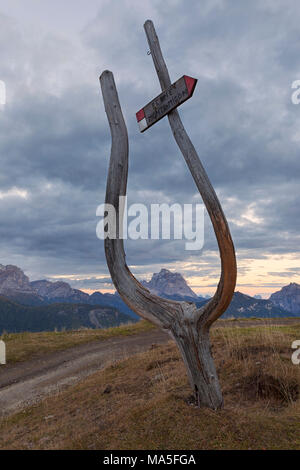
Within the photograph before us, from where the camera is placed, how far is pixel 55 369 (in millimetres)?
10789

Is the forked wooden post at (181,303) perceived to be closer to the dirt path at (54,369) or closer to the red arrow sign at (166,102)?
the red arrow sign at (166,102)

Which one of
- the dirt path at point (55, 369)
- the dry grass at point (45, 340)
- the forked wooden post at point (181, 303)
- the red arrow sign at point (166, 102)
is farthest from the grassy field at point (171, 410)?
the dry grass at point (45, 340)

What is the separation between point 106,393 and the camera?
22.6ft

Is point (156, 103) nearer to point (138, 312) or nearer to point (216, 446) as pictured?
point (138, 312)

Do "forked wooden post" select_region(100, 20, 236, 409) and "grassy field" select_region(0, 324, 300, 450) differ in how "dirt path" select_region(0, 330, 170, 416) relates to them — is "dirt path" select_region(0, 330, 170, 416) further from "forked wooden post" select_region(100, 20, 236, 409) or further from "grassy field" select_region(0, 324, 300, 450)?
"forked wooden post" select_region(100, 20, 236, 409)

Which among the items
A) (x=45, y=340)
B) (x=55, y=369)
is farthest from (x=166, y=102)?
(x=45, y=340)

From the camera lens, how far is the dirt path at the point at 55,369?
8.51 meters

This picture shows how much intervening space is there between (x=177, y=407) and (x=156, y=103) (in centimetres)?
478

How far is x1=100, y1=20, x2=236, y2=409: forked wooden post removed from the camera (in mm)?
4098

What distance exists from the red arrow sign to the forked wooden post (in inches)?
6.3

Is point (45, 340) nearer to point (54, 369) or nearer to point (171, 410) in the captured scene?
point (54, 369)

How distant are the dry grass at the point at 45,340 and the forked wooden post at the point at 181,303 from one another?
9.81 m

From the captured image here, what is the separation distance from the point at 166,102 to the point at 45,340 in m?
13.8

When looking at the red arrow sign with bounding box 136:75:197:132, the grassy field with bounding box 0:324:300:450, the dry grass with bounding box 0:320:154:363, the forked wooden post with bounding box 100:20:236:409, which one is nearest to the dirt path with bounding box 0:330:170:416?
the dry grass with bounding box 0:320:154:363
